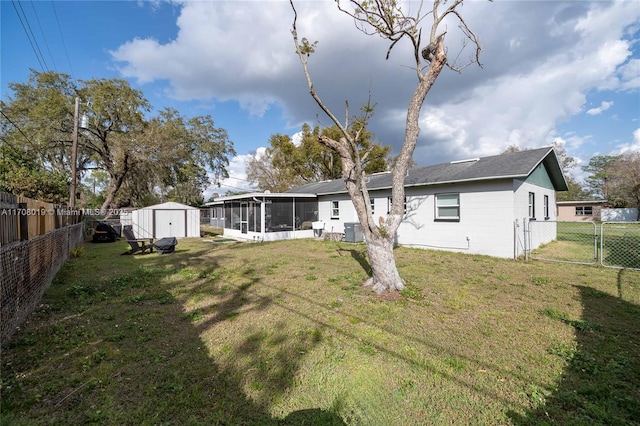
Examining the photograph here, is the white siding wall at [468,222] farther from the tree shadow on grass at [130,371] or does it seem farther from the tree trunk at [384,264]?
the tree shadow on grass at [130,371]

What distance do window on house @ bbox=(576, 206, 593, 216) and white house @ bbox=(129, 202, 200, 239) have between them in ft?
129

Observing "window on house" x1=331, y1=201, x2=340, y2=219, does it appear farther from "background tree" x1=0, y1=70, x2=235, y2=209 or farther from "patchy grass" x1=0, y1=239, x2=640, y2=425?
"background tree" x1=0, y1=70, x2=235, y2=209

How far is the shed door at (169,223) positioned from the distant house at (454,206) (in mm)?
5804

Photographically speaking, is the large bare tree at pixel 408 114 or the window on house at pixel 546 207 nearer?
the large bare tree at pixel 408 114

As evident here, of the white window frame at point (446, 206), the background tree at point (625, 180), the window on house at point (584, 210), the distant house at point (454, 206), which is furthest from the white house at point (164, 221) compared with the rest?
the background tree at point (625, 180)

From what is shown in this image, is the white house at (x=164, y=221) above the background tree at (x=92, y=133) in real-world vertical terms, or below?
below

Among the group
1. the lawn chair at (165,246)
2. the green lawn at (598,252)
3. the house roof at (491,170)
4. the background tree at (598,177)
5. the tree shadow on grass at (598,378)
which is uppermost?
the background tree at (598,177)

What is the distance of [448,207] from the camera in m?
10.8

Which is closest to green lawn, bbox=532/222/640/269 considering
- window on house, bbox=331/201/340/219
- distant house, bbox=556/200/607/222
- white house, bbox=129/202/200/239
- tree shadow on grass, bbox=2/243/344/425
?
window on house, bbox=331/201/340/219

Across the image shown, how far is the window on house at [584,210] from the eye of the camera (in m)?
30.4

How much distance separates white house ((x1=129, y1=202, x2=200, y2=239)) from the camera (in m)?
19.3

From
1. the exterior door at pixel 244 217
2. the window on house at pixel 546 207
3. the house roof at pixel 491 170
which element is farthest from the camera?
the exterior door at pixel 244 217

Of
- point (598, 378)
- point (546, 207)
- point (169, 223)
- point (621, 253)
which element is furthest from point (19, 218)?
point (546, 207)

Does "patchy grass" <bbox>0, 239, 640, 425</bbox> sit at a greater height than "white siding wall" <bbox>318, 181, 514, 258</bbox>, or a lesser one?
lesser
